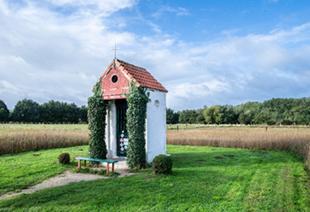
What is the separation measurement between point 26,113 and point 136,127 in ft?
211

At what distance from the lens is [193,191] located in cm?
807

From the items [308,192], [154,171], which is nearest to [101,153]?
[154,171]

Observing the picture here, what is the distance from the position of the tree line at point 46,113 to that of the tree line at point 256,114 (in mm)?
22366

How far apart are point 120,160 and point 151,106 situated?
9.15 ft

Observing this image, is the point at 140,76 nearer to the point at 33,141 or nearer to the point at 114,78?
the point at 114,78

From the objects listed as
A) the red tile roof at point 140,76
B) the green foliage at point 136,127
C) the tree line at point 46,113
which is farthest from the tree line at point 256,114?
the green foliage at point 136,127

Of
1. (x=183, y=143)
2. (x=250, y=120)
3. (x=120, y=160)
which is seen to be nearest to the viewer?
(x=120, y=160)

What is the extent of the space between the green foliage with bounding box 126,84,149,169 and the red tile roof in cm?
60

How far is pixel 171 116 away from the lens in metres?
71.6

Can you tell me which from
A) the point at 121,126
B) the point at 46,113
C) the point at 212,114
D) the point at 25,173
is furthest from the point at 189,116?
the point at 25,173

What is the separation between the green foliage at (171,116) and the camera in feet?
228

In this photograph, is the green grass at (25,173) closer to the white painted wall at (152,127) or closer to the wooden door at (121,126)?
the white painted wall at (152,127)

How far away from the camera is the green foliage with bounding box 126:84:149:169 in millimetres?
11719

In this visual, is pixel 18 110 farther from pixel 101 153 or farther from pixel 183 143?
pixel 101 153
